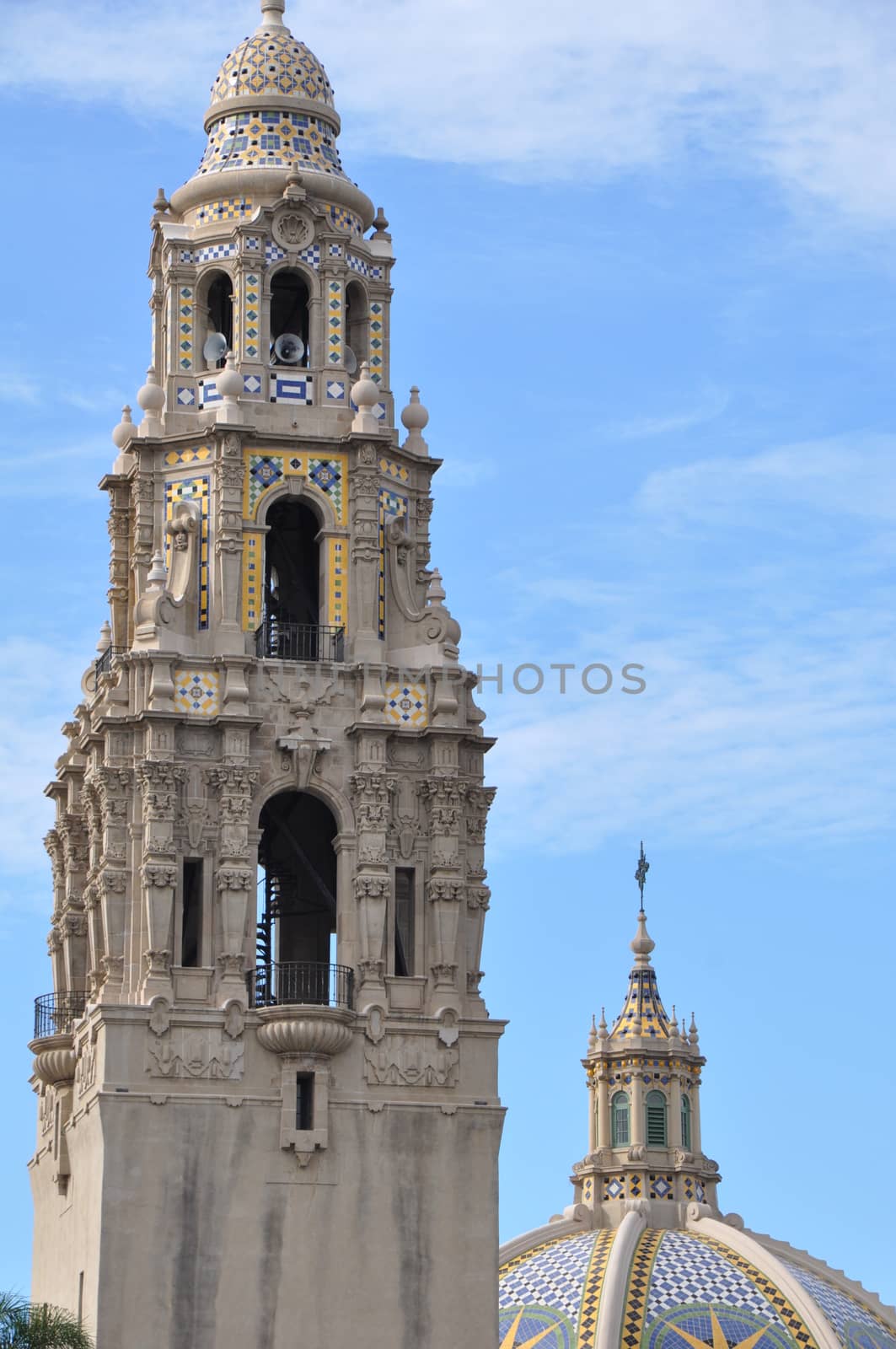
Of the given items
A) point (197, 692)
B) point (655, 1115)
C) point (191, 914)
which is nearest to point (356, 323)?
point (197, 692)

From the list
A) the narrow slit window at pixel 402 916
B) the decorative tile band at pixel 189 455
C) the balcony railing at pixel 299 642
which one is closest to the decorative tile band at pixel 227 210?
the decorative tile band at pixel 189 455

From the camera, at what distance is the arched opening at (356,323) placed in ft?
207

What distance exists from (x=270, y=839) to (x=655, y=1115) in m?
36.1

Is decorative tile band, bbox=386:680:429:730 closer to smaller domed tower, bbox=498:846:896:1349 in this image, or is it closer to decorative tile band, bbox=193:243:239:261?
decorative tile band, bbox=193:243:239:261

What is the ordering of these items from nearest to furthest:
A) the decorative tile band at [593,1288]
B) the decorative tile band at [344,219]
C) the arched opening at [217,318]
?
the arched opening at [217,318] < the decorative tile band at [344,219] < the decorative tile band at [593,1288]

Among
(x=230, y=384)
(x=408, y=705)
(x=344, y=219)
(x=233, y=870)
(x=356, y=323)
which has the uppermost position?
(x=344, y=219)

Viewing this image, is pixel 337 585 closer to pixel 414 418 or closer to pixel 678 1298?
pixel 414 418

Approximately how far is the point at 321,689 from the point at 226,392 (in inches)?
195

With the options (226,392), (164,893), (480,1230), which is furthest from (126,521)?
(480,1230)

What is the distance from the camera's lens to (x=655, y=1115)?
96312 millimetres

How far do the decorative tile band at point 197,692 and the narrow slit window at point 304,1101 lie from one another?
18.4 ft

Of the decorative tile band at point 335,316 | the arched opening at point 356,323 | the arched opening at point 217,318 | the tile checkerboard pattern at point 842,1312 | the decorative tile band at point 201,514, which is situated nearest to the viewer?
the decorative tile band at point 201,514

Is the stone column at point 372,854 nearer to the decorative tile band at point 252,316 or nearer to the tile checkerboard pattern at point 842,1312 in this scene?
the decorative tile band at point 252,316

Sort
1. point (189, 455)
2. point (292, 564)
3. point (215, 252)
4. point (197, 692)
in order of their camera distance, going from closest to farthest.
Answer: point (197, 692)
point (189, 455)
point (215, 252)
point (292, 564)
